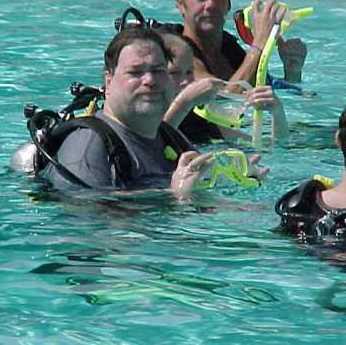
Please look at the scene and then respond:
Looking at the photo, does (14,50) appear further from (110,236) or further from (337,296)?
(337,296)

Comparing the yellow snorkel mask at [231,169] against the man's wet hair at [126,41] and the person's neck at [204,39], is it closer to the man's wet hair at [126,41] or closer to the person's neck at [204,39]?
the man's wet hair at [126,41]

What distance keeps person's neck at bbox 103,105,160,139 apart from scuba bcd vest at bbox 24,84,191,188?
0.31 feet

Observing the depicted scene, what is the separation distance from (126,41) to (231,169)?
72 centimetres

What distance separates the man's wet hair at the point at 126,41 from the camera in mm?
6283

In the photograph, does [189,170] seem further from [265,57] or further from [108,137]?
[265,57]

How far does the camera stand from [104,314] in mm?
4895

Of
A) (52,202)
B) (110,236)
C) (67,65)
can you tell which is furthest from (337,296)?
(67,65)

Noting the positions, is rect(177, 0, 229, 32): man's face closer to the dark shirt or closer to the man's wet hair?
the man's wet hair

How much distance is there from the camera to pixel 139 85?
6.22 meters

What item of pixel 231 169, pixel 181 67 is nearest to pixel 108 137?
pixel 231 169

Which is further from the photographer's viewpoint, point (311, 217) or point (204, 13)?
point (204, 13)

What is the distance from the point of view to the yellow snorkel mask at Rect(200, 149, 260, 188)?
20.7 feet

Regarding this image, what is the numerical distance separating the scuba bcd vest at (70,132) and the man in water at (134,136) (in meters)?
0.01

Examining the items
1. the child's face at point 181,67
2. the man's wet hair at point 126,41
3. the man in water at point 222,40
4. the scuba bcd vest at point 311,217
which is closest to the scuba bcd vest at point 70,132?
the man's wet hair at point 126,41
